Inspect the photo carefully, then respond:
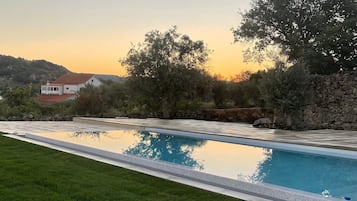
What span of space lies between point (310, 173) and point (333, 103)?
22.6ft

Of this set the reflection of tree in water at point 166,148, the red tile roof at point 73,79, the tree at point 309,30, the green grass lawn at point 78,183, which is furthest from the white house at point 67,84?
the green grass lawn at point 78,183

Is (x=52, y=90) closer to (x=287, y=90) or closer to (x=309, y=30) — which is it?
(x=309, y=30)

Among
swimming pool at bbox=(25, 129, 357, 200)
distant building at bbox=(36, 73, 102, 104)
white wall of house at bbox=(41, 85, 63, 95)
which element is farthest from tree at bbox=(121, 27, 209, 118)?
distant building at bbox=(36, 73, 102, 104)

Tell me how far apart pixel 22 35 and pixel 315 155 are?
1539cm

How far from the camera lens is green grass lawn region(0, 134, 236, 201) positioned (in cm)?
427

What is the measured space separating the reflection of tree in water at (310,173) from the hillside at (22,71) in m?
24.6

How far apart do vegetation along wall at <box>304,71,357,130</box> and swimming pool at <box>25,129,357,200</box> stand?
13.8 feet

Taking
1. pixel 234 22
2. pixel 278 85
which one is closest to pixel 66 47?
pixel 234 22

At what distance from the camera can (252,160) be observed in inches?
311

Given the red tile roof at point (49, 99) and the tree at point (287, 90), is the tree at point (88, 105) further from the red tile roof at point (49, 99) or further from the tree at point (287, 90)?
the tree at point (287, 90)

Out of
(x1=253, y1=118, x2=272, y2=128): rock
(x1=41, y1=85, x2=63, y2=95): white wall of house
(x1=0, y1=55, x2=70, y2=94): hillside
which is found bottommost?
(x1=253, y1=118, x2=272, y2=128): rock

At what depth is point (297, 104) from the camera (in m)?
12.0

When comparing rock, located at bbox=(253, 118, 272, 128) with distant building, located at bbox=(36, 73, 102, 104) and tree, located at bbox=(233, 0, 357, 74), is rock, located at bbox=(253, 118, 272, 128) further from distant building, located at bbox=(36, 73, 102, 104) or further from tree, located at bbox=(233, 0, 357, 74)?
distant building, located at bbox=(36, 73, 102, 104)

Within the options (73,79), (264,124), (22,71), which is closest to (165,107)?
(264,124)
